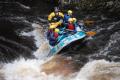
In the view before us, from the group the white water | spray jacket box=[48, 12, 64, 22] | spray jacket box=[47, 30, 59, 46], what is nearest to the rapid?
the white water

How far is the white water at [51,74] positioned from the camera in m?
11.3

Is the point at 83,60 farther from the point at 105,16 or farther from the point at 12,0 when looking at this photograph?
the point at 12,0

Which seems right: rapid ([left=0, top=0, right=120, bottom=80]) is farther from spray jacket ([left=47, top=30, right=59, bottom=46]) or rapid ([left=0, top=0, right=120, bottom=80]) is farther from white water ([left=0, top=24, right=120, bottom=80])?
spray jacket ([left=47, top=30, right=59, bottom=46])

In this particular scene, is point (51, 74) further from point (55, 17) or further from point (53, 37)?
point (55, 17)

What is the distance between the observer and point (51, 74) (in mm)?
11961

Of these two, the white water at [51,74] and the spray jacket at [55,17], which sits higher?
the spray jacket at [55,17]

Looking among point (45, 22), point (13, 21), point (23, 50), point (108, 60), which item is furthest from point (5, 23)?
point (108, 60)

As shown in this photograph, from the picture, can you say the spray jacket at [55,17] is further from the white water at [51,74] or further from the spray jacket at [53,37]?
the white water at [51,74]

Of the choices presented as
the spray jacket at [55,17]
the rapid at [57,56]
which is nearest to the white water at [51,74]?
the rapid at [57,56]

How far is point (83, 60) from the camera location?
12977 millimetres

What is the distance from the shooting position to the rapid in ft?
38.6

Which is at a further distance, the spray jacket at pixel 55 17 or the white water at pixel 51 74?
the spray jacket at pixel 55 17

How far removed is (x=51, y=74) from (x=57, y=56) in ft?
4.86

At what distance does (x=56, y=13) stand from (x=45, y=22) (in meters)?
4.09
